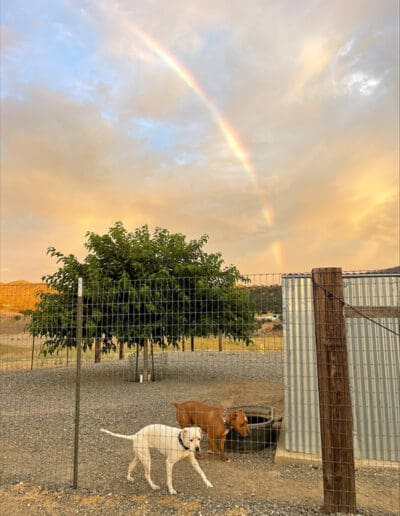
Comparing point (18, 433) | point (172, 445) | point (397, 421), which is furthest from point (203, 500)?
point (18, 433)

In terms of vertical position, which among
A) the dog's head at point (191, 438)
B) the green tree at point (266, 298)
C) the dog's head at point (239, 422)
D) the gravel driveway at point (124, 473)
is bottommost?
the gravel driveway at point (124, 473)

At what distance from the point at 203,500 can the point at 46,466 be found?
3.01m

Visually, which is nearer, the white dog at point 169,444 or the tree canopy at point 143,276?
the white dog at point 169,444

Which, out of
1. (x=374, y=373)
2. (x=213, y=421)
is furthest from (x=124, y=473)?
(x=374, y=373)

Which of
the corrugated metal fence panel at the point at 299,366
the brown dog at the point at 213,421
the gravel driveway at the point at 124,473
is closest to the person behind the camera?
the gravel driveway at the point at 124,473

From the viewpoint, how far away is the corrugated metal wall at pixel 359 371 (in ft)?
21.6

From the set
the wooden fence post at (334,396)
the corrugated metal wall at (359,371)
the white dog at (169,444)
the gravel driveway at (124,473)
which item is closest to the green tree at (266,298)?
the corrugated metal wall at (359,371)

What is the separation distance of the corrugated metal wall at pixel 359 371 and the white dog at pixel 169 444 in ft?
7.40

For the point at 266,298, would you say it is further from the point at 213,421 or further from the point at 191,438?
the point at 213,421

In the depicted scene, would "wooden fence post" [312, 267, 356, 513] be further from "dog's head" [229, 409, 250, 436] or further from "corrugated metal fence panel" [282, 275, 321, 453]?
"dog's head" [229, 409, 250, 436]

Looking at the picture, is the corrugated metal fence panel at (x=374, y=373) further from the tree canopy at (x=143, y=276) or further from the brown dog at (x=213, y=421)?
the tree canopy at (x=143, y=276)

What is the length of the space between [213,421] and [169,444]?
1.60 metres

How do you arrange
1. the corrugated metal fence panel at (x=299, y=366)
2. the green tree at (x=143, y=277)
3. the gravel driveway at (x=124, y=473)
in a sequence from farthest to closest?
1. the green tree at (x=143, y=277)
2. the corrugated metal fence panel at (x=299, y=366)
3. the gravel driveway at (x=124, y=473)

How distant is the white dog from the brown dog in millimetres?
1288
